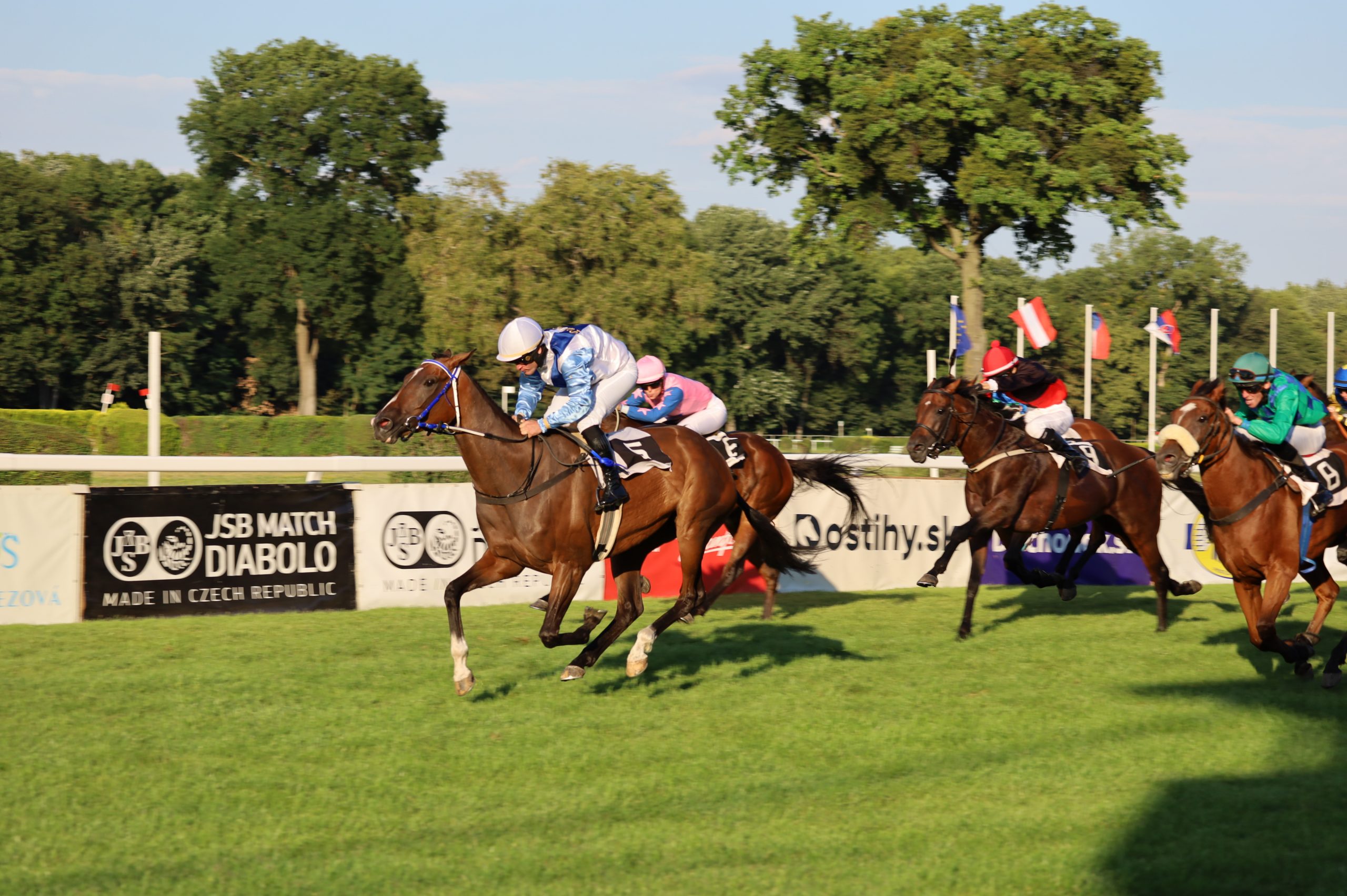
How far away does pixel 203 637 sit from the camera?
8.75 metres

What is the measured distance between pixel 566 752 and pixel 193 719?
1917 mm

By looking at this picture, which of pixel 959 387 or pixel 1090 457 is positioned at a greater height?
pixel 959 387

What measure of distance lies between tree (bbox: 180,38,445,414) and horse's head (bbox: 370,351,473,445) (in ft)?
137

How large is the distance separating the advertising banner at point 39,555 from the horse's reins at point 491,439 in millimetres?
3983

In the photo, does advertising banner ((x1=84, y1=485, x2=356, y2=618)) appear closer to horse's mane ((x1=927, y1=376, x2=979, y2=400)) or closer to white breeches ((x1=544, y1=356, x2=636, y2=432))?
white breeches ((x1=544, y1=356, x2=636, y2=432))

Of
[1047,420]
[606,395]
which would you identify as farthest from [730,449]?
[606,395]

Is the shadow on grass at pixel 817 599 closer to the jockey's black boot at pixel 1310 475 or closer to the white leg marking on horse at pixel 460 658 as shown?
the jockey's black boot at pixel 1310 475

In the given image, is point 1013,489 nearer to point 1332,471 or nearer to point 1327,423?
point 1327,423

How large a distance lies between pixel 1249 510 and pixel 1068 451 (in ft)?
10.5

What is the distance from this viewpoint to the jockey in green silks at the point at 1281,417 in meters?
7.64

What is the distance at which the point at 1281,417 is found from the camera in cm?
764

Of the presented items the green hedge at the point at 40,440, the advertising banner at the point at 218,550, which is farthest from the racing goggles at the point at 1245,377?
the green hedge at the point at 40,440

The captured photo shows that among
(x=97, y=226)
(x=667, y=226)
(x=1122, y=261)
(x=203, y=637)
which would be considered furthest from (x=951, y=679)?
(x=1122, y=261)

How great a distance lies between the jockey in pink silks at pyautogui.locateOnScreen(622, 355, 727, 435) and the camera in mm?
10367
